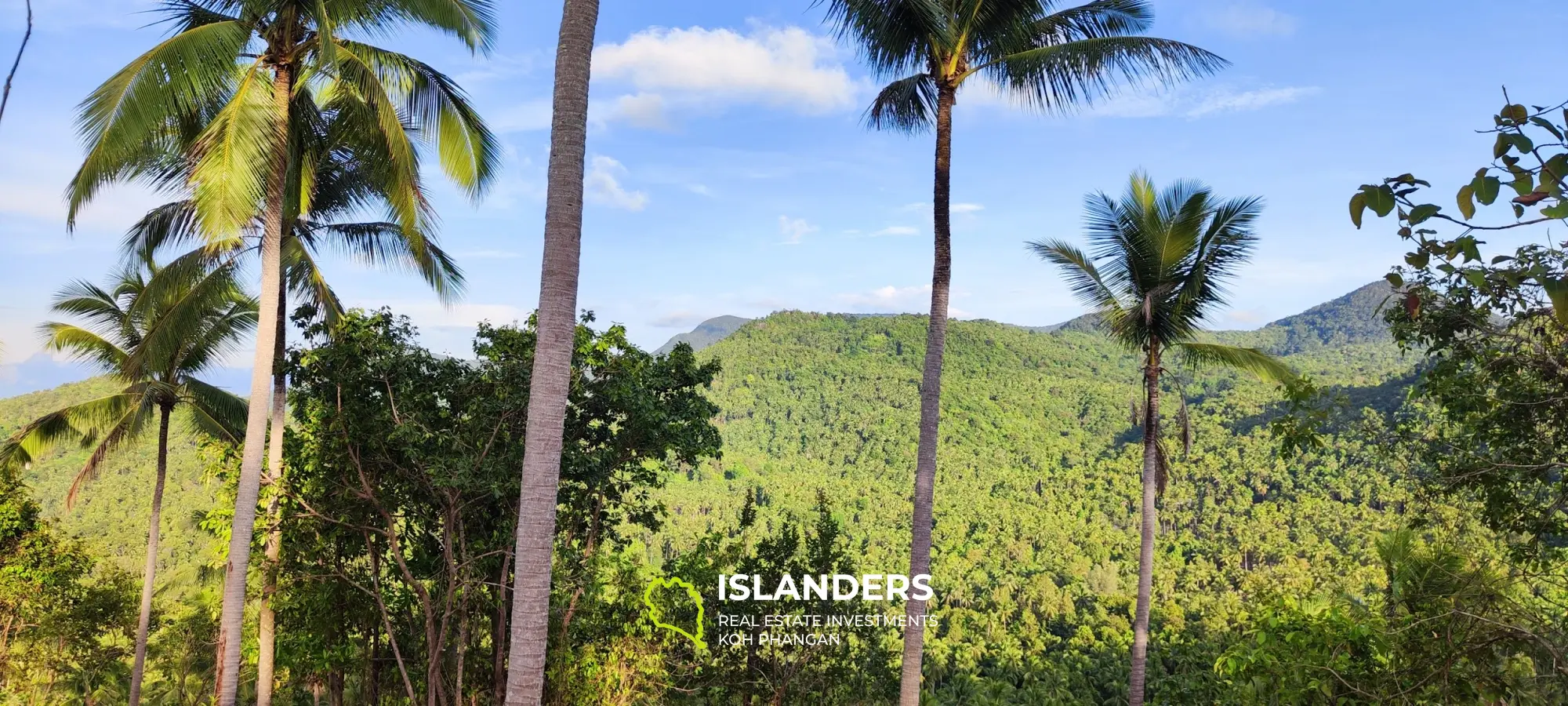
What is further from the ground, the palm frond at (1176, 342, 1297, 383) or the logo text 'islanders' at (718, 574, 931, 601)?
the palm frond at (1176, 342, 1297, 383)

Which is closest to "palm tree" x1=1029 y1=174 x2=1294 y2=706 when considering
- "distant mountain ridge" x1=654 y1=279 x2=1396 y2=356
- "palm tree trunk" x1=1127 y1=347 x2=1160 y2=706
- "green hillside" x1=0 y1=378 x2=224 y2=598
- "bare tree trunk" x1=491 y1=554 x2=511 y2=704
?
"palm tree trunk" x1=1127 y1=347 x2=1160 y2=706

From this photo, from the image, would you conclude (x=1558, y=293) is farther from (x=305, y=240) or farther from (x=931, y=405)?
(x=305, y=240)

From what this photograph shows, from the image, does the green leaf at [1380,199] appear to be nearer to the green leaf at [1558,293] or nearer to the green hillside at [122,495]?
the green leaf at [1558,293]

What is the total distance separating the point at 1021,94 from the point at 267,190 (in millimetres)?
5856

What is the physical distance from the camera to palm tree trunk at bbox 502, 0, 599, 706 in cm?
355

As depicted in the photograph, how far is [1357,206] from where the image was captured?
1.42 meters

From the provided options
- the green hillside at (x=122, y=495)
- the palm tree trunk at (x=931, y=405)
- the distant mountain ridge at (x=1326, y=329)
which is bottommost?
the green hillside at (x=122, y=495)

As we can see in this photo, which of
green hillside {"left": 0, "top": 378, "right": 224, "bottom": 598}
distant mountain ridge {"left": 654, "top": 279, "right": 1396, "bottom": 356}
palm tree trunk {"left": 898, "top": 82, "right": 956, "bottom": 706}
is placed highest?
distant mountain ridge {"left": 654, "top": 279, "right": 1396, "bottom": 356}

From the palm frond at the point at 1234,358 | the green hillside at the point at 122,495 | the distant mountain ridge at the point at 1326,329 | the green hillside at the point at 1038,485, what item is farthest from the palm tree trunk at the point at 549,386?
the distant mountain ridge at the point at 1326,329

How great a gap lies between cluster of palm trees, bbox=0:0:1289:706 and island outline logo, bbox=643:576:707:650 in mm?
3396

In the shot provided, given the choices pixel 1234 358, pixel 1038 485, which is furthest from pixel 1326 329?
pixel 1234 358

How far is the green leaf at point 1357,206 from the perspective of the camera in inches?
55.2

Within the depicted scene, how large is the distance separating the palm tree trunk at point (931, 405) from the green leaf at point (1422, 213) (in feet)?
13.7

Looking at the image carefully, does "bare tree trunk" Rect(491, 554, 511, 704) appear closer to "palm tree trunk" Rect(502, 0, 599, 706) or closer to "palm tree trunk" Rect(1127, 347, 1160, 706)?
"palm tree trunk" Rect(502, 0, 599, 706)
